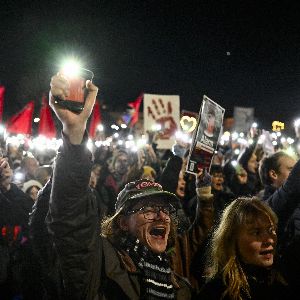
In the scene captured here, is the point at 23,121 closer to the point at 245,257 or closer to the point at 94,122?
the point at 94,122

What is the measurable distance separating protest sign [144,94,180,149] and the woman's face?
215 inches

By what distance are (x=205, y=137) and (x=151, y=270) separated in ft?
8.38

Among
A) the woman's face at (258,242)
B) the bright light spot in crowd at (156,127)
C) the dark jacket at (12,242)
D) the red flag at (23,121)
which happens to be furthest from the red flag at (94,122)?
the woman's face at (258,242)

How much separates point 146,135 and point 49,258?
A: 6204mm

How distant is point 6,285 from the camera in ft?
15.8

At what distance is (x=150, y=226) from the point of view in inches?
110

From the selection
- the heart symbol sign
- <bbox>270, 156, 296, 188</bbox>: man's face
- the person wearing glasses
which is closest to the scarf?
the person wearing glasses

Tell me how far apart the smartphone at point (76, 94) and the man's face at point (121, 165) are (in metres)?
5.82

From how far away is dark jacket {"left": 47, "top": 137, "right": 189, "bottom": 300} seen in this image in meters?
1.97

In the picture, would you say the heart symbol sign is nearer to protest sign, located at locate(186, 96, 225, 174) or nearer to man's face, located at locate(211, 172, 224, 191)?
man's face, located at locate(211, 172, 224, 191)

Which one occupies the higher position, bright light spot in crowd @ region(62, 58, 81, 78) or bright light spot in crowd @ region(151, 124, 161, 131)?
bright light spot in crowd @ region(151, 124, 161, 131)

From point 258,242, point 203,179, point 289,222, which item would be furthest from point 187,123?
point 258,242

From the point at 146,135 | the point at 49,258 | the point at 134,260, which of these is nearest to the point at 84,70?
the point at 49,258

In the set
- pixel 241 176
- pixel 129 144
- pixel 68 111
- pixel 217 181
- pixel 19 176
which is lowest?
pixel 19 176
